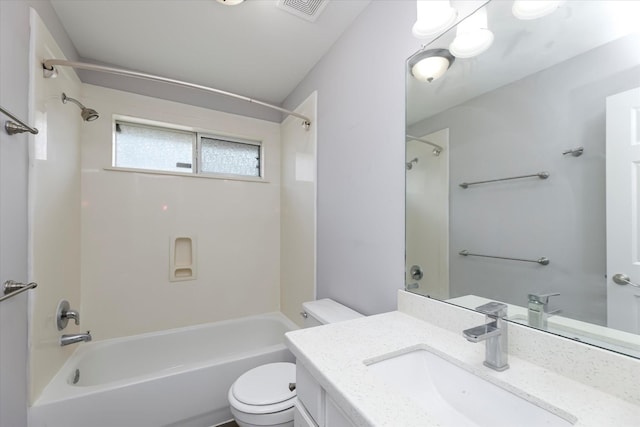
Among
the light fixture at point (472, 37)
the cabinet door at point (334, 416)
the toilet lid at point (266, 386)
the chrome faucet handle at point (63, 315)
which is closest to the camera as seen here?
the cabinet door at point (334, 416)

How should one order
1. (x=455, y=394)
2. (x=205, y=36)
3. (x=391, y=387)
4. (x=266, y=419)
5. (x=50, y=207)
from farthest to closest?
(x=205, y=36), (x=50, y=207), (x=266, y=419), (x=455, y=394), (x=391, y=387)

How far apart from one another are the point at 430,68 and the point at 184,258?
2.28 metres

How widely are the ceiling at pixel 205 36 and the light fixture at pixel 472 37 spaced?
71 cm

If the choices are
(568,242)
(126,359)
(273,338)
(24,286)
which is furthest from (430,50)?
(126,359)

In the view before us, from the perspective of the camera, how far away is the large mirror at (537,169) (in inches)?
25.3

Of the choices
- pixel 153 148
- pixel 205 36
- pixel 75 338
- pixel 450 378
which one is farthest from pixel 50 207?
pixel 450 378

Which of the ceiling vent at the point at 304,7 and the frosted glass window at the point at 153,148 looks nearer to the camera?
→ the ceiling vent at the point at 304,7

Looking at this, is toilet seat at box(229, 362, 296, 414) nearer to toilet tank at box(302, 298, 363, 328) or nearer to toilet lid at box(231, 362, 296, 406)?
toilet lid at box(231, 362, 296, 406)

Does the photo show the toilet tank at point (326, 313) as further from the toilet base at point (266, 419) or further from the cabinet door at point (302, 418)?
the cabinet door at point (302, 418)

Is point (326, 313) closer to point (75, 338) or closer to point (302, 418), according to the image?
point (302, 418)

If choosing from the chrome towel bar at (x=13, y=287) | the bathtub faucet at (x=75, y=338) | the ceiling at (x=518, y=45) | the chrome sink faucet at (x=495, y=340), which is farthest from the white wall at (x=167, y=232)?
the chrome sink faucet at (x=495, y=340)

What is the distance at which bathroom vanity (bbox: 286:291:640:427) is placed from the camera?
0.55 meters

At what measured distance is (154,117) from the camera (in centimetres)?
218

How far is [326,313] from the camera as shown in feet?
4.97
